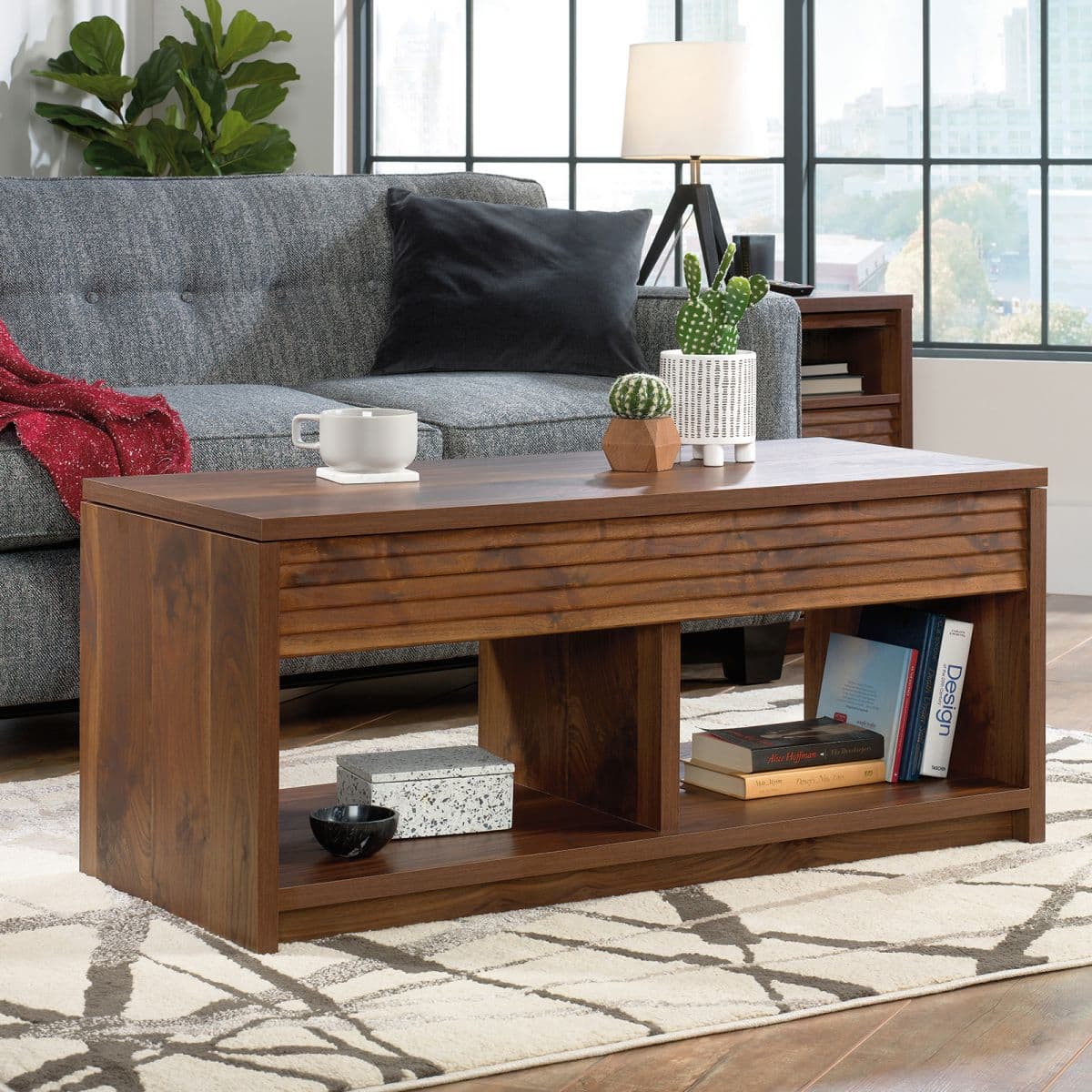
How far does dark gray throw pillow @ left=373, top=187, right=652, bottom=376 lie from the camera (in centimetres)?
364

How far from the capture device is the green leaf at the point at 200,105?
15.2 feet

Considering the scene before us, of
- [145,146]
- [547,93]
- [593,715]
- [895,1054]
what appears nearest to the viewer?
[895,1054]

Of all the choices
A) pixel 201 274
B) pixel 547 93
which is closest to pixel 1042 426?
pixel 547 93

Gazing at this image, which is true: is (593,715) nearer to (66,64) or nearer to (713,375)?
(713,375)

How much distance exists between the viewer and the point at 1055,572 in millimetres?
4453

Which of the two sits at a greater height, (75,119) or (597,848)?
(75,119)

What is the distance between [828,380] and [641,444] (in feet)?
5.74

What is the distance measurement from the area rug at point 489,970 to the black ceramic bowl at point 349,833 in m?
0.09

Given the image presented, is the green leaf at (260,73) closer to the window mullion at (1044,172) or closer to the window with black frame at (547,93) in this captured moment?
the window with black frame at (547,93)

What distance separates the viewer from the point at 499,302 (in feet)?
12.0

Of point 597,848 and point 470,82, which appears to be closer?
point 597,848

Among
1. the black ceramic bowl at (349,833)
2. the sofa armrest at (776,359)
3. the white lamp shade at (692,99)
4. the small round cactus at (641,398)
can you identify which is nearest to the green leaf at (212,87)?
the white lamp shade at (692,99)

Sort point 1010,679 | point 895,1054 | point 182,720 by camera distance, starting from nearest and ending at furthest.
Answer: point 895,1054 < point 182,720 < point 1010,679

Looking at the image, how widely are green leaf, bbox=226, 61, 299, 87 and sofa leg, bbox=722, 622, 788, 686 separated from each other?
2.23 metres
